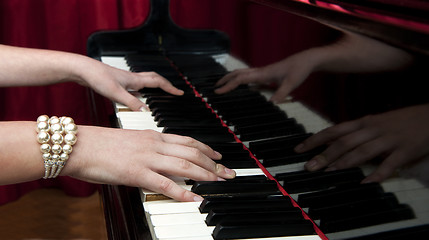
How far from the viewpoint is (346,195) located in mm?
696

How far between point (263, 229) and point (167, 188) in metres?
0.17

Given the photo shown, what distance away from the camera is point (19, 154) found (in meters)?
0.79

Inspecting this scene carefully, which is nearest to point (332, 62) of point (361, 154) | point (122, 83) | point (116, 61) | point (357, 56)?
point (357, 56)

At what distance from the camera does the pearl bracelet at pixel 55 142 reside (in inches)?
31.7

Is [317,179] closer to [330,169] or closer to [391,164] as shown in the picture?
[330,169]

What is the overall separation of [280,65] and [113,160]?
0.37 metres

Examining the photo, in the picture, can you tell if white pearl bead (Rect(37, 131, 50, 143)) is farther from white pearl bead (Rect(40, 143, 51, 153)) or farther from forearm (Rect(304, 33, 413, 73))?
forearm (Rect(304, 33, 413, 73))

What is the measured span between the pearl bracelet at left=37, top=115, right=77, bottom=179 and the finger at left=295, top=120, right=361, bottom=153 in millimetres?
389

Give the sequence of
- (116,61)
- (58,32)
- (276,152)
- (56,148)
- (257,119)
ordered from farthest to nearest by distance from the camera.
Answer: (58,32) < (116,61) < (257,119) < (276,152) < (56,148)

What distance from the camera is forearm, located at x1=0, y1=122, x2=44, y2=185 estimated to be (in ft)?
2.59

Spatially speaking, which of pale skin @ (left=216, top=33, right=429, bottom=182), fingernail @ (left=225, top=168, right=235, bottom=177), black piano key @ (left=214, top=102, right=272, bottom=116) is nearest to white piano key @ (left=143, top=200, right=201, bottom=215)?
fingernail @ (left=225, top=168, right=235, bottom=177)

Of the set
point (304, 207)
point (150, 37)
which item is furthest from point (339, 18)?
point (150, 37)

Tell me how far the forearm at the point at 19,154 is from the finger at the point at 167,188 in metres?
0.19

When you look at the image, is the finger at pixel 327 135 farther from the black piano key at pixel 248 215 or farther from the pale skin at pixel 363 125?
the black piano key at pixel 248 215
